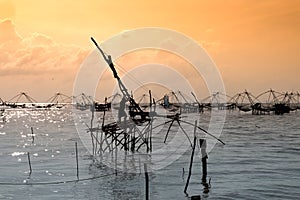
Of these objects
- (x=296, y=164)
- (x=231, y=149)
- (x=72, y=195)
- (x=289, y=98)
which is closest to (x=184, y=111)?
(x=289, y=98)

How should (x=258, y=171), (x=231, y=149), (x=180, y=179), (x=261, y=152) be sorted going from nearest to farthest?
1. (x=180, y=179)
2. (x=258, y=171)
3. (x=261, y=152)
4. (x=231, y=149)

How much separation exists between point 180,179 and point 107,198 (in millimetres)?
6456

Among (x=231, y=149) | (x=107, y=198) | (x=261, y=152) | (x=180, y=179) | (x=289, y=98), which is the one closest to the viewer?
(x=107, y=198)

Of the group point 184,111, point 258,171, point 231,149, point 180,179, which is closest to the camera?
point 180,179

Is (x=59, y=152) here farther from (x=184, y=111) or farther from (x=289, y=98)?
(x=289, y=98)

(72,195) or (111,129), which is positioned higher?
(111,129)

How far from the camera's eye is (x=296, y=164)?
34688mm

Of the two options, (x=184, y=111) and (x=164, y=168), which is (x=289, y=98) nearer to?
(x=184, y=111)

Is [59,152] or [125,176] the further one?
[59,152]

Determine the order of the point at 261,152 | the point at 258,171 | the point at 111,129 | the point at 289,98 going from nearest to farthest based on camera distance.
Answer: the point at 258,171 < the point at 111,129 < the point at 261,152 < the point at 289,98

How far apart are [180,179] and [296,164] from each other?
11270mm

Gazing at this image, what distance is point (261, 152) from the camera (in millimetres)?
42625

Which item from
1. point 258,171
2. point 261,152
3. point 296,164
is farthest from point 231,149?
point 258,171

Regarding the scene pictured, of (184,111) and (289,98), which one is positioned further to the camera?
(289,98)
